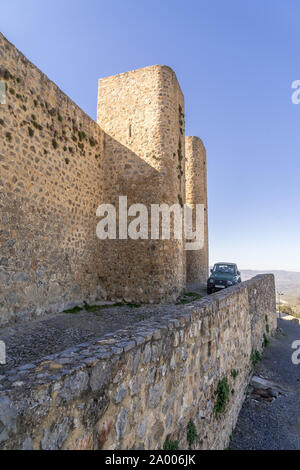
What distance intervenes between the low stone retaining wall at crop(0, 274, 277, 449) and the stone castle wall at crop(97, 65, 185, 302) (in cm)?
469

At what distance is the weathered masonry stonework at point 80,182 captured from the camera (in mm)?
6070

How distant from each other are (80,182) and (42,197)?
81.6 inches

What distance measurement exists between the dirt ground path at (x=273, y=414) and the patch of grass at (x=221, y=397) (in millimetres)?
1163

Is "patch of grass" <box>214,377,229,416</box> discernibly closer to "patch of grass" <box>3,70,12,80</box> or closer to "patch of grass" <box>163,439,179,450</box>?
"patch of grass" <box>163,439,179,450</box>

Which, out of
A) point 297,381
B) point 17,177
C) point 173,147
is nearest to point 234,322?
point 297,381

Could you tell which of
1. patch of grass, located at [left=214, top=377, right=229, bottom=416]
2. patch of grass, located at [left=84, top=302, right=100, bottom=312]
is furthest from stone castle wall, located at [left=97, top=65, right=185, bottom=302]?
patch of grass, located at [left=214, top=377, right=229, bottom=416]

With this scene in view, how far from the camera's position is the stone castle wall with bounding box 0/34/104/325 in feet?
19.4

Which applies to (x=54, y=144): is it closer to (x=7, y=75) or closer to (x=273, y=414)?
(x=7, y=75)

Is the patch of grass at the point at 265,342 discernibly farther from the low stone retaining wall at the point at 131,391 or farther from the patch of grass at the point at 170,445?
the patch of grass at the point at 170,445

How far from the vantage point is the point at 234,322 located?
5.91 meters

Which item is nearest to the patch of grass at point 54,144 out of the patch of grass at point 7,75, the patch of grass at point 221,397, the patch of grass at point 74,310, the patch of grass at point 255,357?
the patch of grass at point 7,75

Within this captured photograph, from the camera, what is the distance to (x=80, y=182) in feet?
28.9
